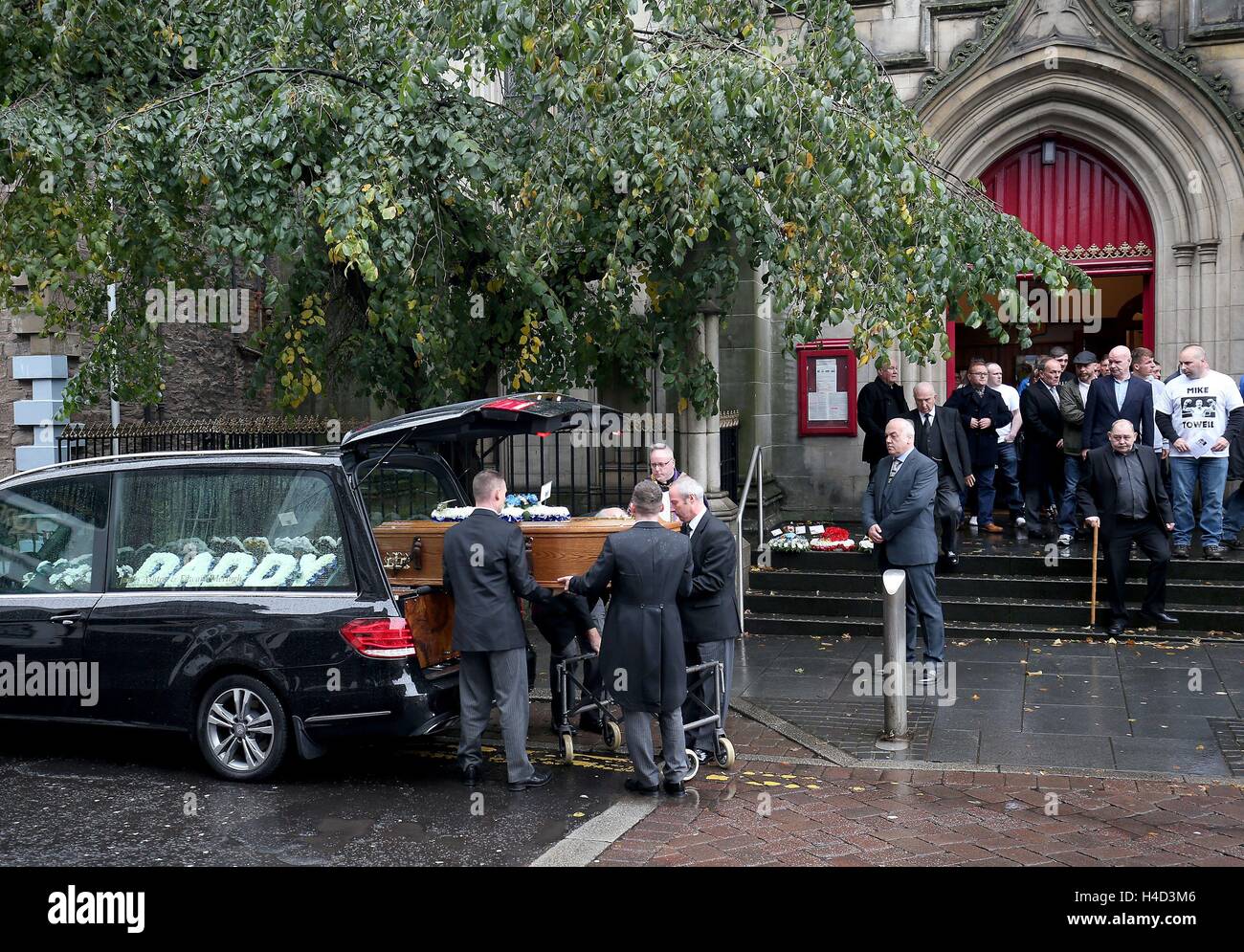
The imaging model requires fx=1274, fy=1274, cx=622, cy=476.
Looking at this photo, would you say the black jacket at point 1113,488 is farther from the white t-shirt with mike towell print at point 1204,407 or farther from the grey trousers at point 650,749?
the grey trousers at point 650,749

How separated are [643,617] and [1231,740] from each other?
12.8ft

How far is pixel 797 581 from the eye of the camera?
41.4ft

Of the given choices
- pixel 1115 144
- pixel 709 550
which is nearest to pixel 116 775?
pixel 709 550

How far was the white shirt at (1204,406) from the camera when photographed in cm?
1179

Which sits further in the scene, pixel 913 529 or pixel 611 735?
pixel 913 529

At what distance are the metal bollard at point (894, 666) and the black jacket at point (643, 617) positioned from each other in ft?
5.34

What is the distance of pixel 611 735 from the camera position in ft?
26.6

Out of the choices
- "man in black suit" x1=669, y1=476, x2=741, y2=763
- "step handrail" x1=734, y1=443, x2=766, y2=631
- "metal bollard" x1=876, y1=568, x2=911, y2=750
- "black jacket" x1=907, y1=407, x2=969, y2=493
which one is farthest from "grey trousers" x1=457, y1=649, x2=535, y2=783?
"black jacket" x1=907, y1=407, x2=969, y2=493

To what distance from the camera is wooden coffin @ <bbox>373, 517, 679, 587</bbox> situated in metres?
7.89

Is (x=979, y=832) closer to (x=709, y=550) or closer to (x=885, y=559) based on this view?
(x=709, y=550)

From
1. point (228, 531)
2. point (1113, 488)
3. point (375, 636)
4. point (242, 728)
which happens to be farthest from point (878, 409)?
point (242, 728)

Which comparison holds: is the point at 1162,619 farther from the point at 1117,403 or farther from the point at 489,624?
the point at 489,624

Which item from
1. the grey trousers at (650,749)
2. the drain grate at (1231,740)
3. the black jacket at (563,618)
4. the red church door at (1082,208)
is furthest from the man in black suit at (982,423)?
the grey trousers at (650,749)

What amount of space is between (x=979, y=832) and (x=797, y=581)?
6.27m
